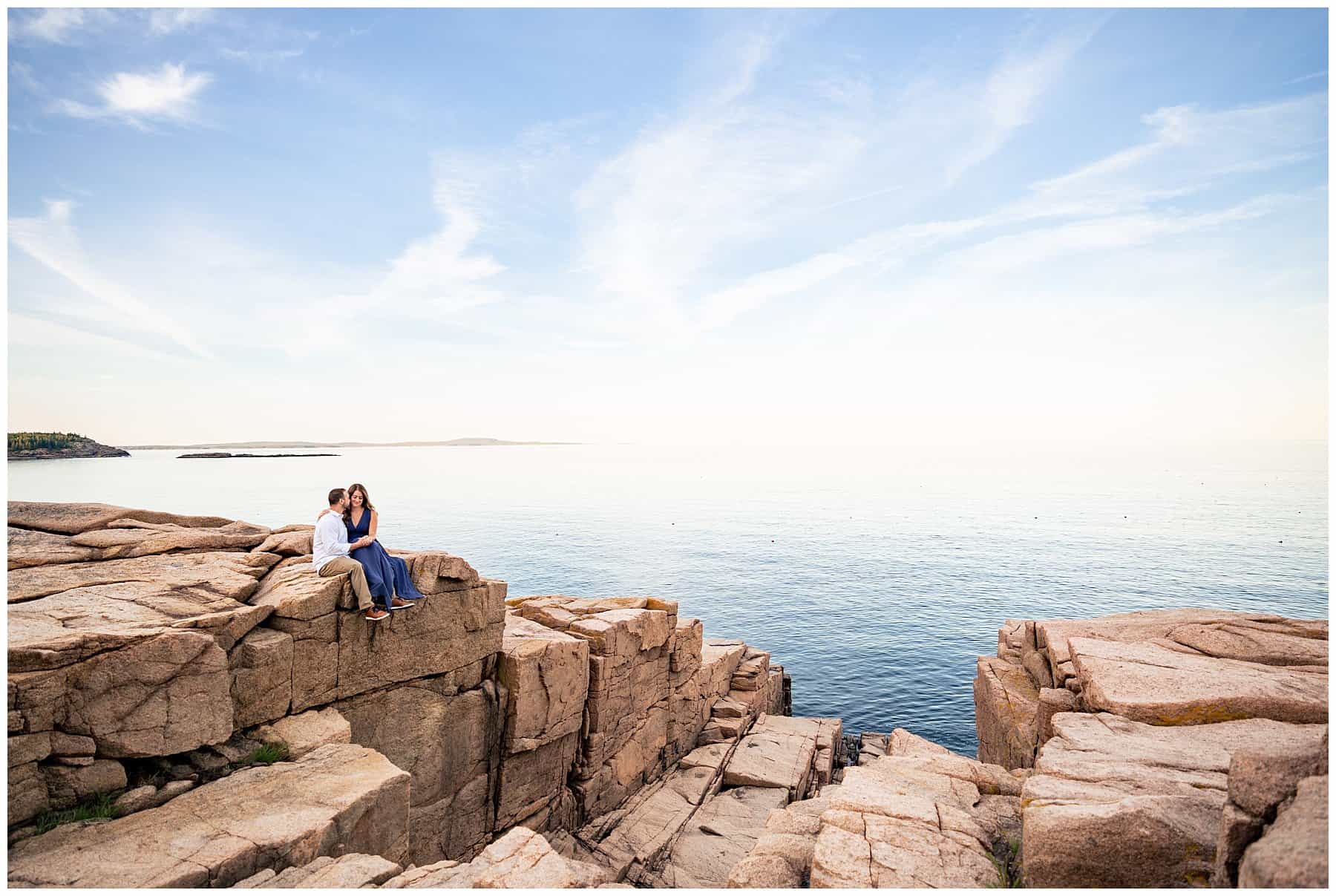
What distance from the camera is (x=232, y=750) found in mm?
11844

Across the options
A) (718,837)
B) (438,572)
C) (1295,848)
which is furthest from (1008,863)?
(718,837)

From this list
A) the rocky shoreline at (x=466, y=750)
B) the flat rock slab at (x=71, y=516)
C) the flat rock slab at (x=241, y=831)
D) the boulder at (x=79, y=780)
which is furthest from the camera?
the flat rock slab at (x=71, y=516)

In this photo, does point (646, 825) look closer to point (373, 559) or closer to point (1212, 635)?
point (373, 559)

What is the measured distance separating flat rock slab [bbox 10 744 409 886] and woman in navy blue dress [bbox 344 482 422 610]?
11.1 ft

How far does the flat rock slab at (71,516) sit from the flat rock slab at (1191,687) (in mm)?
21178

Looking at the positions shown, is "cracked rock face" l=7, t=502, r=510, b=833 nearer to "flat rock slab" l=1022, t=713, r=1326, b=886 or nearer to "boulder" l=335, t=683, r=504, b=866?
"boulder" l=335, t=683, r=504, b=866

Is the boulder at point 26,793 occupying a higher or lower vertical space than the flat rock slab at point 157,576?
lower

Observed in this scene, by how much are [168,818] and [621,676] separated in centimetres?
1500

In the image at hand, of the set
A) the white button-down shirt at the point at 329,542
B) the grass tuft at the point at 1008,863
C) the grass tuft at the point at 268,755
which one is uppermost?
the white button-down shirt at the point at 329,542

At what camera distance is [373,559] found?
14.6 meters

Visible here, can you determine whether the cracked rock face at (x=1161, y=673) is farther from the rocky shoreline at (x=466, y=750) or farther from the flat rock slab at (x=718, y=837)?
the flat rock slab at (x=718, y=837)

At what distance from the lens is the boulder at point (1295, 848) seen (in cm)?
495

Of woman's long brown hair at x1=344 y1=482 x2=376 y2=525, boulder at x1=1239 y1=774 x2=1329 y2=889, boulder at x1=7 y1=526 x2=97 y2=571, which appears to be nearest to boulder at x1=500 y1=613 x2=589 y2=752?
woman's long brown hair at x1=344 y1=482 x2=376 y2=525

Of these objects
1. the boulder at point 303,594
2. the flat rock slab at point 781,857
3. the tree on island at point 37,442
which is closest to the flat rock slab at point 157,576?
the boulder at point 303,594
